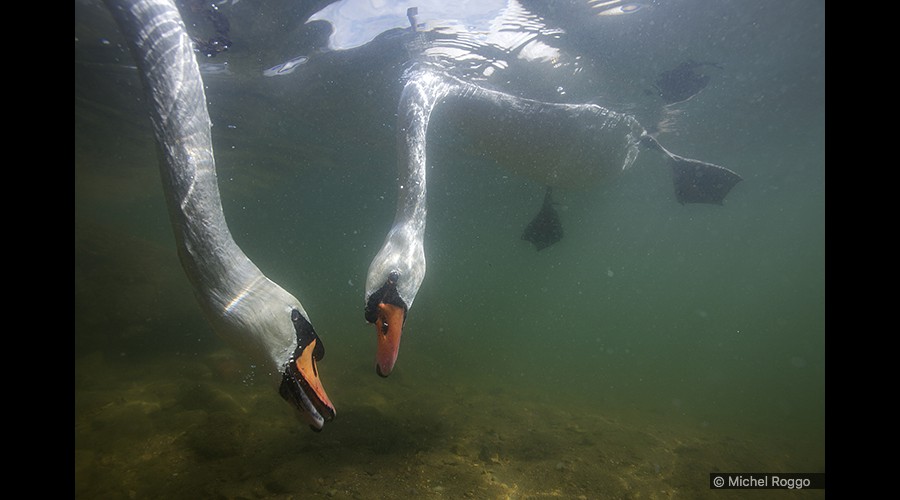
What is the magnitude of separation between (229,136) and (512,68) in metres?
10.6

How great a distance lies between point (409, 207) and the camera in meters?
3.71

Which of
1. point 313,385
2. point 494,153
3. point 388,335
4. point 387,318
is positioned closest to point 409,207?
point 387,318

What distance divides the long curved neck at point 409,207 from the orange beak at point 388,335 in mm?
163

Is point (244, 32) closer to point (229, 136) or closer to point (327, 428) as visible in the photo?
point (327, 428)

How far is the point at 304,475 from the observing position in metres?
3.79

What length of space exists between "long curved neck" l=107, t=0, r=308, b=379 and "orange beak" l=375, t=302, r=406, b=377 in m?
0.49

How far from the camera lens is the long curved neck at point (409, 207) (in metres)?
2.77

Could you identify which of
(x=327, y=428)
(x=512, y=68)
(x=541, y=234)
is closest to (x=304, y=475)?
(x=327, y=428)

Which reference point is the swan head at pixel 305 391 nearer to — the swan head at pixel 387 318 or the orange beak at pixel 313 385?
the orange beak at pixel 313 385

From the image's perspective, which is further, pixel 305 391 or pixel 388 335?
pixel 388 335

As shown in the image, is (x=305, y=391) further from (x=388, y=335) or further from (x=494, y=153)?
(x=494, y=153)

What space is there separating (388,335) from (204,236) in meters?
1.25

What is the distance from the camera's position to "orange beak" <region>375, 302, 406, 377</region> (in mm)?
2328

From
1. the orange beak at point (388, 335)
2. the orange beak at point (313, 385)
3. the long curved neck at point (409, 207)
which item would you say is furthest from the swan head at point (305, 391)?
the long curved neck at point (409, 207)
